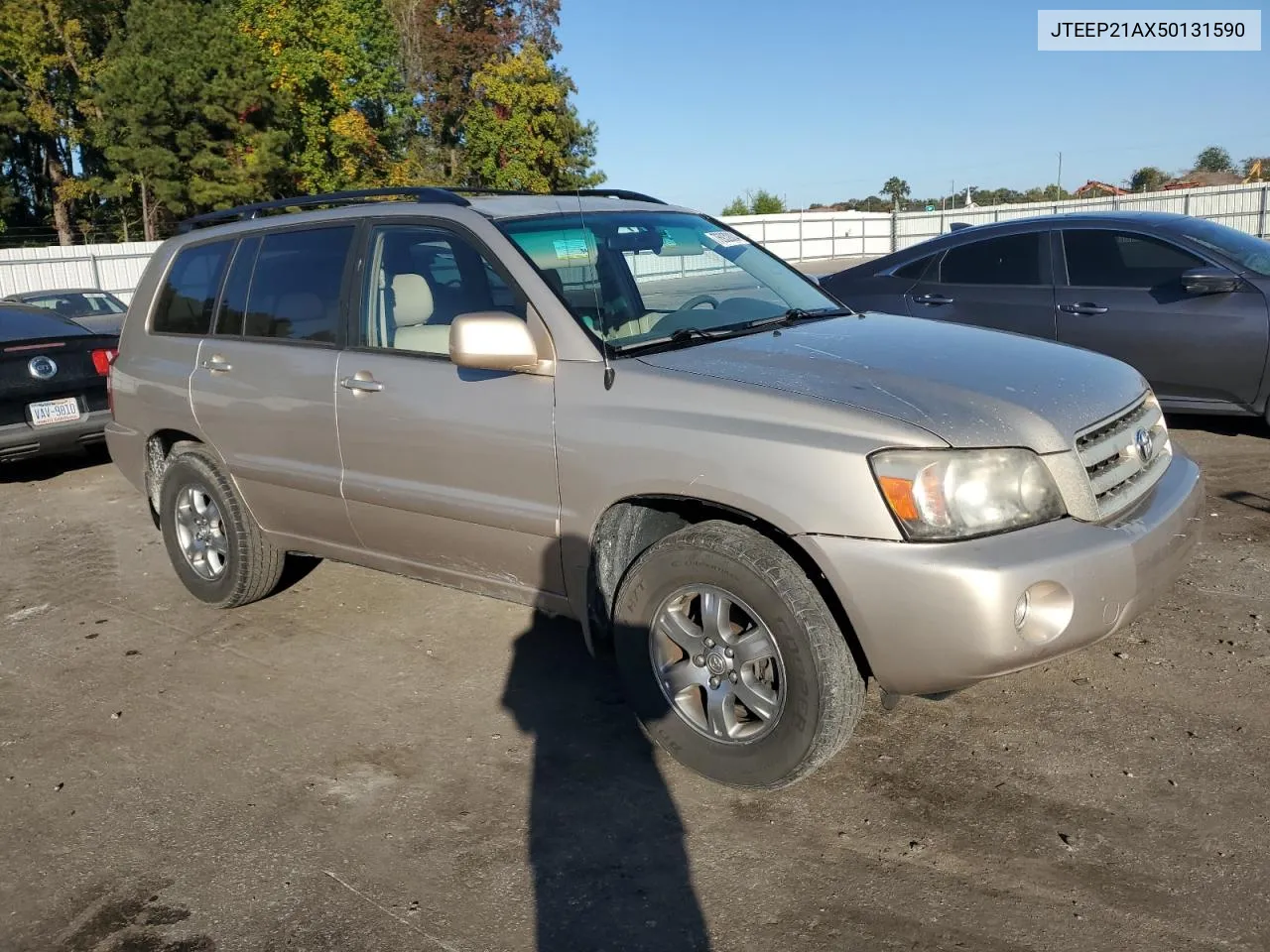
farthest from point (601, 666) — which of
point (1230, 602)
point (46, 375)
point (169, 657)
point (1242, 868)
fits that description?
point (46, 375)

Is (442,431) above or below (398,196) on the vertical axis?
below

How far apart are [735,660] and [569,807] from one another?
2.26ft


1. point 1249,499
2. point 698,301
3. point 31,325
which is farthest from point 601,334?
point 31,325

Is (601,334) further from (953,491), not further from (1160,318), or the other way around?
(1160,318)

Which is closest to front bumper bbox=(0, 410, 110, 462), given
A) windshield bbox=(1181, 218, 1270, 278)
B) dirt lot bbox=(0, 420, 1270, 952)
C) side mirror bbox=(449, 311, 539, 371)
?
dirt lot bbox=(0, 420, 1270, 952)

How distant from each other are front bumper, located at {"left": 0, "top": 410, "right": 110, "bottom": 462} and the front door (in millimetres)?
5075

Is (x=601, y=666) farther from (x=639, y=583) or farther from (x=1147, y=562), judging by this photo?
(x=1147, y=562)

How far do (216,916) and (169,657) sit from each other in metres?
2.12

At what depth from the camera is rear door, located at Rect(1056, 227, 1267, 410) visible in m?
6.74

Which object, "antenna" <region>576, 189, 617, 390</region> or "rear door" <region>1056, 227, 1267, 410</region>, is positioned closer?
"antenna" <region>576, 189, 617, 390</region>

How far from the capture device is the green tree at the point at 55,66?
Result: 43.4 metres

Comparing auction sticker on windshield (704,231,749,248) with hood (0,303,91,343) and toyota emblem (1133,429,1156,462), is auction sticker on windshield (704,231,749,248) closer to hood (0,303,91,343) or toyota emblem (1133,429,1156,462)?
toyota emblem (1133,429,1156,462)

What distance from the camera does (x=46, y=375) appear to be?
827 cm

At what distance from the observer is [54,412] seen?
27.2ft
